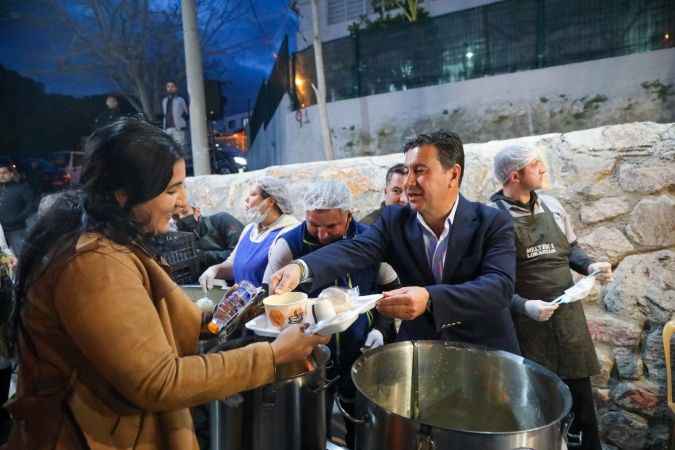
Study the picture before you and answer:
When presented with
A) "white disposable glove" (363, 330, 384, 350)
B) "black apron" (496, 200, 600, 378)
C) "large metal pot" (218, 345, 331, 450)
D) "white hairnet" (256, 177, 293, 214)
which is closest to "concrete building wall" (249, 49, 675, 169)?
"black apron" (496, 200, 600, 378)

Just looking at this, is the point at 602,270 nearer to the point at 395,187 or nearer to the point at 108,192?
the point at 395,187

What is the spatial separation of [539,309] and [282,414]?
1.53 metres

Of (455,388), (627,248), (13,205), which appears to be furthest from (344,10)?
(455,388)

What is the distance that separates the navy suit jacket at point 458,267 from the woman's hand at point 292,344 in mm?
569

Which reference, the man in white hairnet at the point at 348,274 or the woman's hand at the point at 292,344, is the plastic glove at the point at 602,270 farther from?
the woman's hand at the point at 292,344

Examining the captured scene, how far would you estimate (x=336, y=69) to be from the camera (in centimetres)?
1070

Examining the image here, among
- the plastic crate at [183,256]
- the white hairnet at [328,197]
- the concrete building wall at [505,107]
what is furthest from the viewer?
the concrete building wall at [505,107]

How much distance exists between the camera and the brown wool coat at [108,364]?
3.16 feet

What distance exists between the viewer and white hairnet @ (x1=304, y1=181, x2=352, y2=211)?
2398 millimetres

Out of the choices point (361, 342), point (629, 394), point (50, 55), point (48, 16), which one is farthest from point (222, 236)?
point (50, 55)

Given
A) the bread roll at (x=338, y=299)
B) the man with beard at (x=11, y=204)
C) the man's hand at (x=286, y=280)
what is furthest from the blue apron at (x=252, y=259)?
the man with beard at (x=11, y=204)

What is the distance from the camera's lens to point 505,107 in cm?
880

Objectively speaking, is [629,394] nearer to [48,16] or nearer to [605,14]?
[605,14]

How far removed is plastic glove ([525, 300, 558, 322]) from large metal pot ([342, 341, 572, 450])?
0.87 meters
